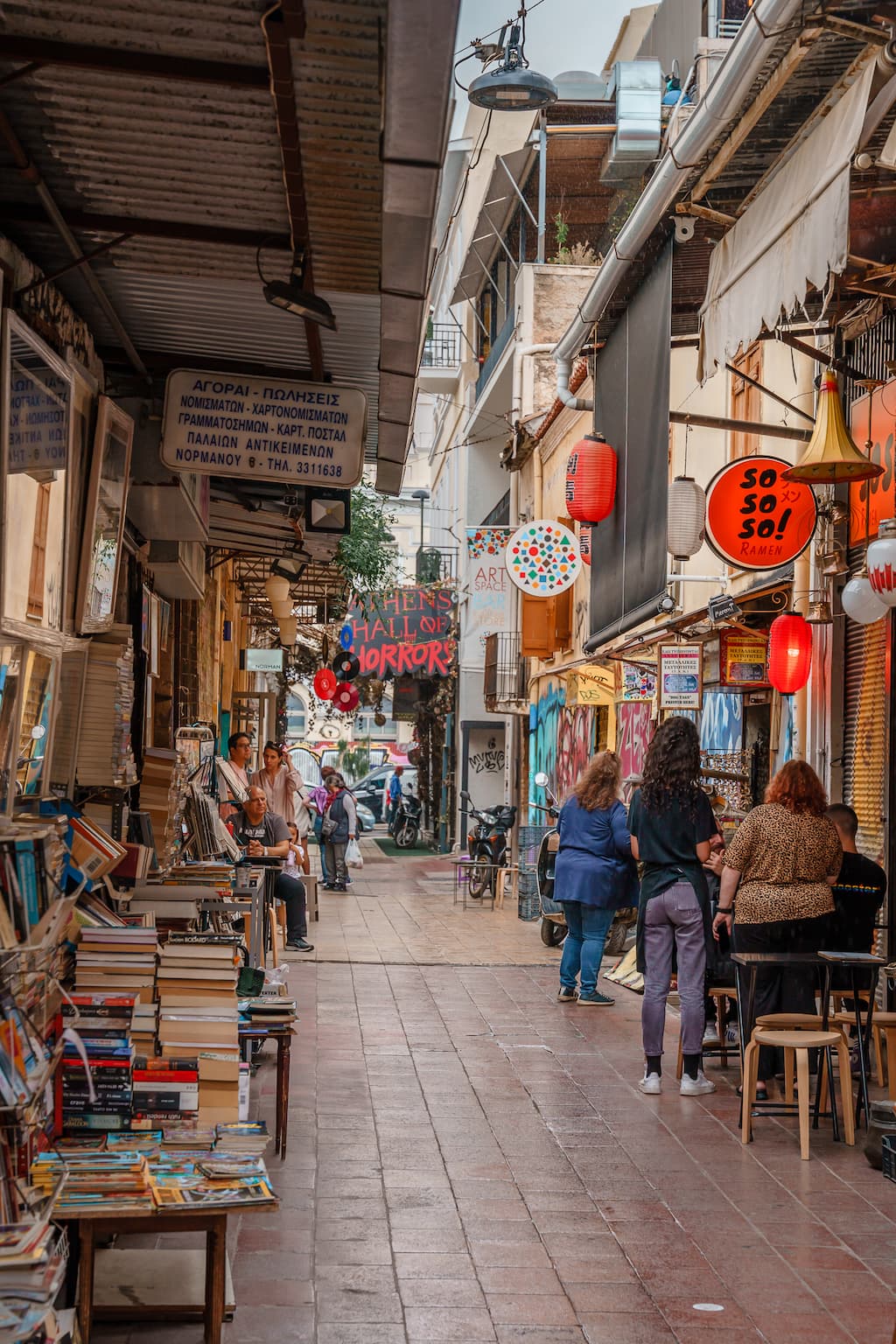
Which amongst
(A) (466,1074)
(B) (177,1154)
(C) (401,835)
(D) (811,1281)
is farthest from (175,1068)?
(C) (401,835)

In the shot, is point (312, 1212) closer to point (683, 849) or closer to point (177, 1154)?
point (177, 1154)

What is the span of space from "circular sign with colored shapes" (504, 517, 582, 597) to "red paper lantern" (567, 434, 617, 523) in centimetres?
536

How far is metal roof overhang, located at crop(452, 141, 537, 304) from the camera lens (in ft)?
82.0

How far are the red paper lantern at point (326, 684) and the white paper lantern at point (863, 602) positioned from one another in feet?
66.3

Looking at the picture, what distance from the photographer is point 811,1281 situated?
5465mm

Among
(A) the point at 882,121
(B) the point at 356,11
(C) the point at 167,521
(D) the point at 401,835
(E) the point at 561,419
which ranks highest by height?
(E) the point at 561,419

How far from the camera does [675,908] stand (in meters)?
8.59

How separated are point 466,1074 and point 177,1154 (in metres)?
4.27

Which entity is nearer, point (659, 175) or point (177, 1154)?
point (177, 1154)

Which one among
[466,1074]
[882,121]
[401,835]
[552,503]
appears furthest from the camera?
[401,835]

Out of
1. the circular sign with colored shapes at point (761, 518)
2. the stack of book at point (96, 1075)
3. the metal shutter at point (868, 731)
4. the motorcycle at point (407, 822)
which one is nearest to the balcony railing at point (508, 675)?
the motorcycle at point (407, 822)

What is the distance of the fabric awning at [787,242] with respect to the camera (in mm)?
6508

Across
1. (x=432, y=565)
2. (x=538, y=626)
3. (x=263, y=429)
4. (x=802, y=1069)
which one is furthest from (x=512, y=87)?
(x=432, y=565)

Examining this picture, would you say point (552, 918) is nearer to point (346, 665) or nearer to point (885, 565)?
point (885, 565)
